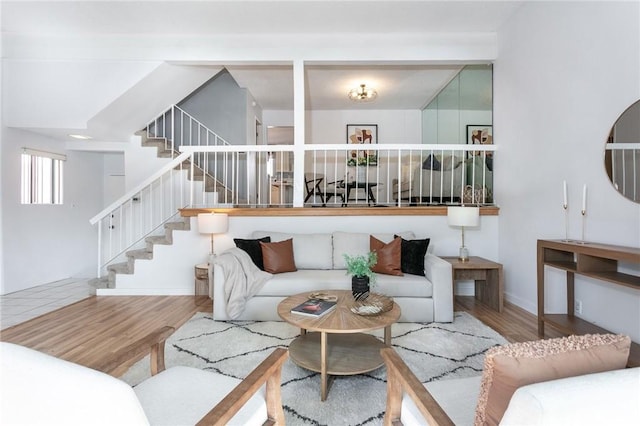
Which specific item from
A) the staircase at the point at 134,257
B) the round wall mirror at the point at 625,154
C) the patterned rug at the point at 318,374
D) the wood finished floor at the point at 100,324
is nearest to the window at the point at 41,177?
the staircase at the point at 134,257

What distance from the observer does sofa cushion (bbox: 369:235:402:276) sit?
11.2ft

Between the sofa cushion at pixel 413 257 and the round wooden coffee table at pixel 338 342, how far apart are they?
1195mm

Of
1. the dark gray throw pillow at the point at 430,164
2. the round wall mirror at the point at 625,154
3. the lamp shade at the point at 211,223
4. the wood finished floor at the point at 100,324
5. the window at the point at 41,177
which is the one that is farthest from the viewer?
the dark gray throw pillow at the point at 430,164

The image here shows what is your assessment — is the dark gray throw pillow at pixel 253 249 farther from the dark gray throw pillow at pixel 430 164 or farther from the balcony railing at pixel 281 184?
the dark gray throw pillow at pixel 430 164

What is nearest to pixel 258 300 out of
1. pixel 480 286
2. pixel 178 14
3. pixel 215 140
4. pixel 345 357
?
pixel 345 357

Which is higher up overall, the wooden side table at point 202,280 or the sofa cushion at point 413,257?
the sofa cushion at point 413,257

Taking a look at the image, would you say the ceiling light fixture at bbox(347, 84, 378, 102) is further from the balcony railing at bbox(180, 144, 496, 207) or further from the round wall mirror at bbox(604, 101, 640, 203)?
the round wall mirror at bbox(604, 101, 640, 203)

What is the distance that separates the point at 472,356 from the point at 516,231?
207cm

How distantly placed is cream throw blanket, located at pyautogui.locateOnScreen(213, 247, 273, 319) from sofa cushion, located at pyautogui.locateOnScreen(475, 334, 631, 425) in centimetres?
260

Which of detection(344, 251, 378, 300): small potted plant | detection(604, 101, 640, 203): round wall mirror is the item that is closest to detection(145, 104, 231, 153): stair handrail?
detection(344, 251, 378, 300): small potted plant

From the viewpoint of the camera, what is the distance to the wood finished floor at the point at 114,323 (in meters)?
2.68

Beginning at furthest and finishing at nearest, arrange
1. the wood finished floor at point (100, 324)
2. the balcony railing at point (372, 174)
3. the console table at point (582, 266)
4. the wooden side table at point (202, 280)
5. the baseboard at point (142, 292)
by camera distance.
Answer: the balcony railing at point (372, 174) → the baseboard at point (142, 292) → the wooden side table at point (202, 280) → the wood finished floor at point (100, 324) → the console table at point (582, 266)

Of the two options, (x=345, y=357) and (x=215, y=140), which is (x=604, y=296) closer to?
(x=345, y=357)

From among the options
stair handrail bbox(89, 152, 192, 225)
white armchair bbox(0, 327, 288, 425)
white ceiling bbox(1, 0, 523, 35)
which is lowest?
white armchair bbox(0, 327, 288, 425)
